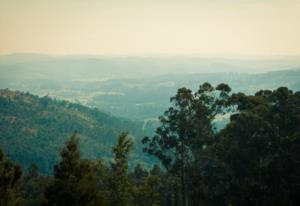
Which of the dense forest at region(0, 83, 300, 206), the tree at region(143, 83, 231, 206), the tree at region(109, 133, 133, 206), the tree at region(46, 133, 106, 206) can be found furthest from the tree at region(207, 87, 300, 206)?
the tree at region(46, 133, 106, 206)

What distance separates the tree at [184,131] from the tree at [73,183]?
66.0 feet

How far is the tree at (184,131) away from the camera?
51969 millimetres

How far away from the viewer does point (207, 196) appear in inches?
2020

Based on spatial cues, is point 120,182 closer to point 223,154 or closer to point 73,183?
point 73,183

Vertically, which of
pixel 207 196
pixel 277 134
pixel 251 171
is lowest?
pixel 207 196

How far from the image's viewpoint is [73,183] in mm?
31953

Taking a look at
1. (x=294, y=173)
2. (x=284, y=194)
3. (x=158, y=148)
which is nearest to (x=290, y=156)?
(x=294, y=173)

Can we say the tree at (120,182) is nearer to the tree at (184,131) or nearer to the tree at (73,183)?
the tree at (73,183)

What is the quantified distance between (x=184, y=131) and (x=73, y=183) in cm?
2208

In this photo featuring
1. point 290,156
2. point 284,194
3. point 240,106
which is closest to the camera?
point 284,194

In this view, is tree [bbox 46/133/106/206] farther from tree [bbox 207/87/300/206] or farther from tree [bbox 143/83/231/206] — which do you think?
tree [bbox 207/87/300/206]

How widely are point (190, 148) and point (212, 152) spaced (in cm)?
272

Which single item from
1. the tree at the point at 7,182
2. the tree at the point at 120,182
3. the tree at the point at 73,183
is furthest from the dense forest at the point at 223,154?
the tree at the point at 7,182

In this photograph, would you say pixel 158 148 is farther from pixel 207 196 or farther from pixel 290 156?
pixel 290 156
